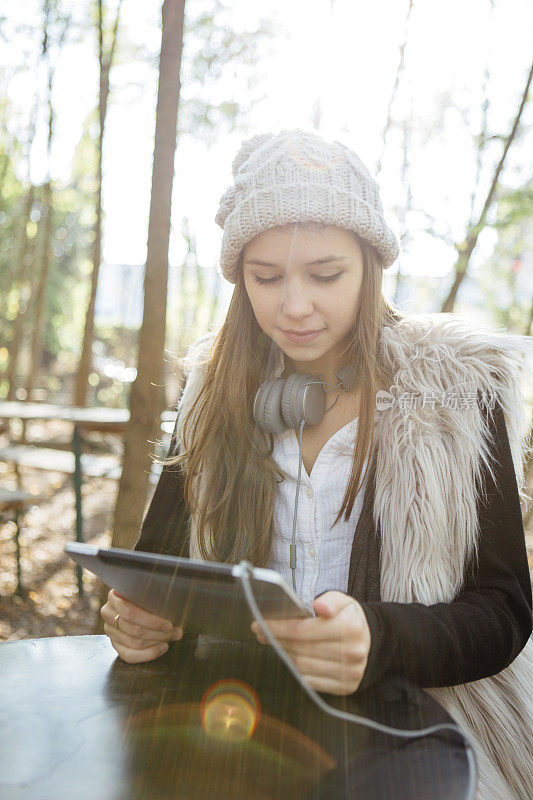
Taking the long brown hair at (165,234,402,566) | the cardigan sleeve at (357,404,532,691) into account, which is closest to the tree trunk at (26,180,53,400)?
the long brown hair at (165,234,402,566)

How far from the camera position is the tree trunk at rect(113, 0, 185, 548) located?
2650 mm

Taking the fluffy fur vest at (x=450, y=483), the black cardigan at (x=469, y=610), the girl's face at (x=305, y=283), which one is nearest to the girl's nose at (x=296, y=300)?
the girl's face at (x=305, y=283)

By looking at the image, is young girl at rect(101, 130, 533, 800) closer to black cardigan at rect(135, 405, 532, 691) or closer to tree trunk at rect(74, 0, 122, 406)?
black cardigan at rect(135, 405, 532, 691)

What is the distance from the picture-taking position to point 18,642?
137 cm

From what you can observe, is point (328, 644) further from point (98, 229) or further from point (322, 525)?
point (98, 229)

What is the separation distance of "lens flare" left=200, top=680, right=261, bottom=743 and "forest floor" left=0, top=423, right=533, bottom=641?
1.85 meters

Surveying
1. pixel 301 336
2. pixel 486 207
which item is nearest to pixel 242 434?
pixel 301 336

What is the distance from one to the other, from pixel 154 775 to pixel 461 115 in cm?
713

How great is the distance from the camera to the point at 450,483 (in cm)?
144

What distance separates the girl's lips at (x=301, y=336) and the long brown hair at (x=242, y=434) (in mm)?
137

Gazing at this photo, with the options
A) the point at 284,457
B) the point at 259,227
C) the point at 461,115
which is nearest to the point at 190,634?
the point at 284,457

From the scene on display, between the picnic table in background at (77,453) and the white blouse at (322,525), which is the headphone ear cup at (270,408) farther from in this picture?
the picnic table in background at (77,453)

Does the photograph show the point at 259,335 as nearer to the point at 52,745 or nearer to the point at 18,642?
the point at 18,642

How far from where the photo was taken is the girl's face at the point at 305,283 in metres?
1.52
